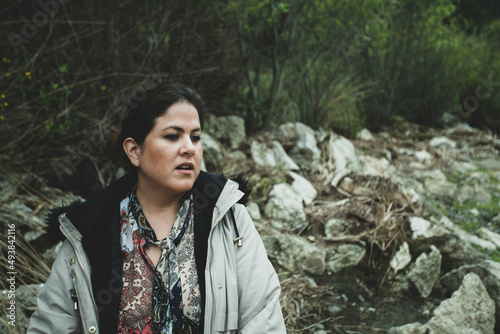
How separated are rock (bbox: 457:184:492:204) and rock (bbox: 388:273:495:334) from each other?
115 inches

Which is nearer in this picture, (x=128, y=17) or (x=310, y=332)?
(x=310, y=332)

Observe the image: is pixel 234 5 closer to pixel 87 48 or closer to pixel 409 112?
pixel 87 48

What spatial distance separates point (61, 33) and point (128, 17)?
889 millimetres

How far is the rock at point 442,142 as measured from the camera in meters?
8.18

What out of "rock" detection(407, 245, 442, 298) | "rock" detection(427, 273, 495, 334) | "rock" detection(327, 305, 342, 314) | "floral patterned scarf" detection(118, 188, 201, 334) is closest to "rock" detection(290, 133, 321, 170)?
"rock" detection(407, 245, 442, 298)

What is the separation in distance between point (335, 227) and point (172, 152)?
2.33 meters

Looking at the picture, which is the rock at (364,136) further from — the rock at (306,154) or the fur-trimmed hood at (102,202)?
the fur-trimmed hood at (102,202)

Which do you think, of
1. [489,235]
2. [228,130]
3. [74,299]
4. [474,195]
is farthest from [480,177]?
[74,299]

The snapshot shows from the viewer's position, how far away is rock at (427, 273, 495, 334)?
7.32 ft

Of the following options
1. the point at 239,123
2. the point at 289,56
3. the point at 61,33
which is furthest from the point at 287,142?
the point at 61,33

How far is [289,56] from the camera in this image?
6539 mm

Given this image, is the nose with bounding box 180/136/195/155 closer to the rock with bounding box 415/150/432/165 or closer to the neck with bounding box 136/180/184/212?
the neck with bounding box 136/180/184/212

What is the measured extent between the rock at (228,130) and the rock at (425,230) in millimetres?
2965

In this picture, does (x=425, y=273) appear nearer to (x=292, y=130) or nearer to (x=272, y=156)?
(x=272, y=156)
